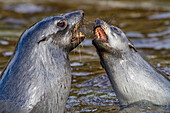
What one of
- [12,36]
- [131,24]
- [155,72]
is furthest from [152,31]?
[155,72]

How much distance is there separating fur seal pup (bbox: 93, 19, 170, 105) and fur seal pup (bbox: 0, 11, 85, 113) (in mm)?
722

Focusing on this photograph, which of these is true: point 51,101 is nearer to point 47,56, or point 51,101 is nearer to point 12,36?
point 47,56

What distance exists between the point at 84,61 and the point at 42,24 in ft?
14.9

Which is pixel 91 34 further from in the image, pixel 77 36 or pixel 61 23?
pixel 61 23

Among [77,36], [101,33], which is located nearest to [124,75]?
Result: [101,33]

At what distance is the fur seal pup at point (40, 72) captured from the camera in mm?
4492

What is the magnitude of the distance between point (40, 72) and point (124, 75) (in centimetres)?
155

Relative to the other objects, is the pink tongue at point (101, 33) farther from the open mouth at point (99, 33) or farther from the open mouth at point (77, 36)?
the open mouth at point (77, 36)

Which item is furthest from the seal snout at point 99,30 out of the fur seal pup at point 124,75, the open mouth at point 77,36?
the open mouth at point 77,36

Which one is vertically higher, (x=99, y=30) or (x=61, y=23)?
(x=61, y=23)

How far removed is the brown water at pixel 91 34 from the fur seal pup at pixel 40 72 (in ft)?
1.84

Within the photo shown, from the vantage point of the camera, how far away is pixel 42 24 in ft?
16.1

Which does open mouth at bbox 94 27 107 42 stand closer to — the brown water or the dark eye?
the brown water

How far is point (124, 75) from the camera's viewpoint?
5664 mm
